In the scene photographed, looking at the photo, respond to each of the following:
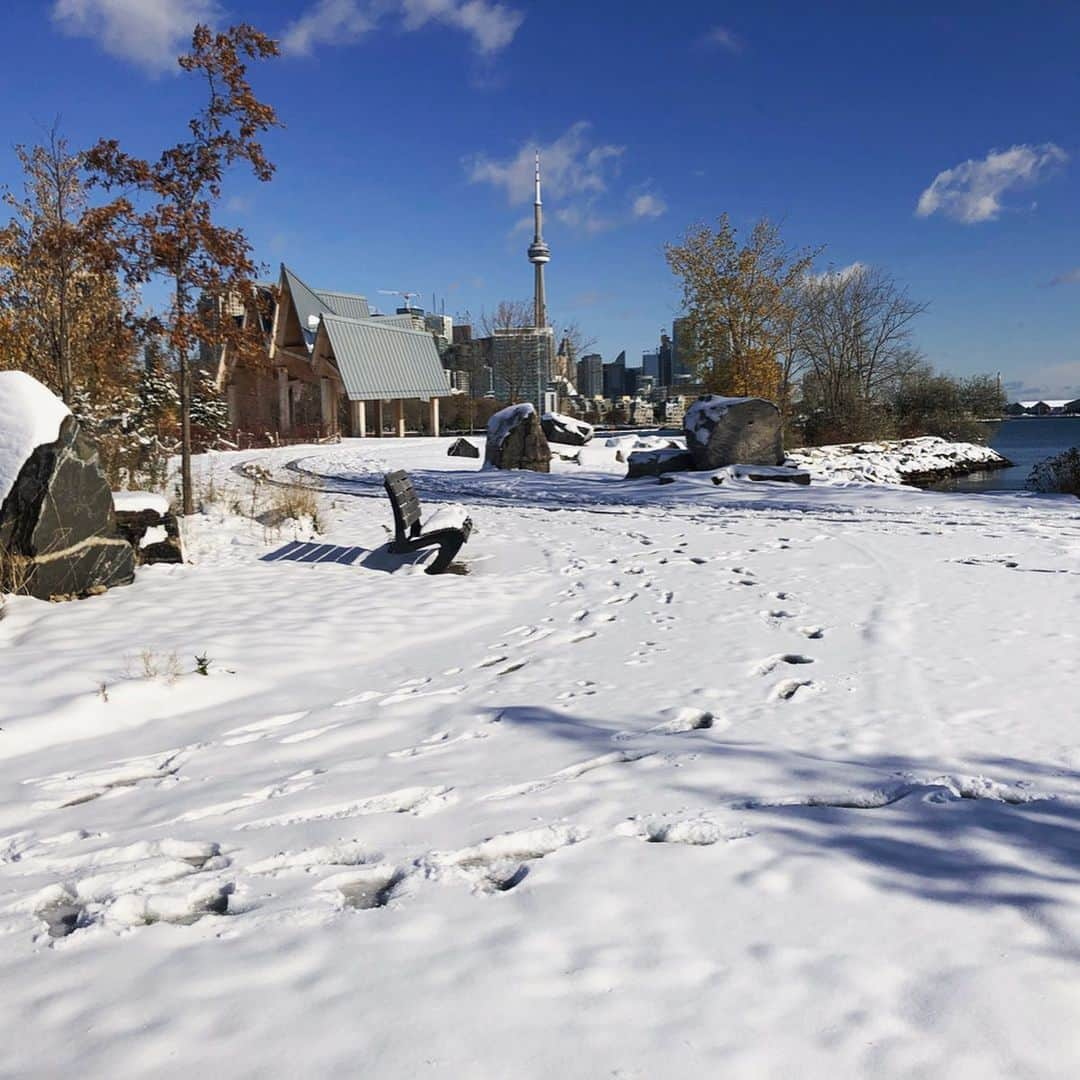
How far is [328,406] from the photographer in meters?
37.6

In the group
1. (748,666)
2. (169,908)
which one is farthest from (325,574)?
(169,908)

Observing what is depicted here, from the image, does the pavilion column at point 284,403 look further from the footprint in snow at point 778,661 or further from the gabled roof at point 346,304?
the footprint in snow at point 778,661

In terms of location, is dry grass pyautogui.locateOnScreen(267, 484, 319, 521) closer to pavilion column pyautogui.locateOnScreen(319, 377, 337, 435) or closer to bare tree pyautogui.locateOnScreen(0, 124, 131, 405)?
bare tree pyautogui.locateOnScreen(0, 124, 131, 405)

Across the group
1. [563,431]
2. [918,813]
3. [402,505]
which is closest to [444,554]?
[402,505]

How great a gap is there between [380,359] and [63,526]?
105ft

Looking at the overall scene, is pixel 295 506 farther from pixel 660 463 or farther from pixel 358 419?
pixel 358 419

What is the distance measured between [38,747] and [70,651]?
1297 millimetres

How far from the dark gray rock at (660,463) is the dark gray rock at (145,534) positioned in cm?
1152

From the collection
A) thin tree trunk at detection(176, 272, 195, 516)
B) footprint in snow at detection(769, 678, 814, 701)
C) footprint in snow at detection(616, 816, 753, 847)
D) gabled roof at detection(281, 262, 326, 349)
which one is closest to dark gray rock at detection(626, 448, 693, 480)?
thin tree trunk at detection(176, 272, 195, 516)

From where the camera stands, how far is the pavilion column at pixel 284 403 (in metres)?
37.9

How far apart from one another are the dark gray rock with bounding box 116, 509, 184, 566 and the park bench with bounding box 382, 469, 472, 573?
6.72 feet

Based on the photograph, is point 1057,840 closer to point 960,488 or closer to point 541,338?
point 960,488

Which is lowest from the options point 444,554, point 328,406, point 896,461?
point 444,554

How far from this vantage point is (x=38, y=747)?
12.5 feet
